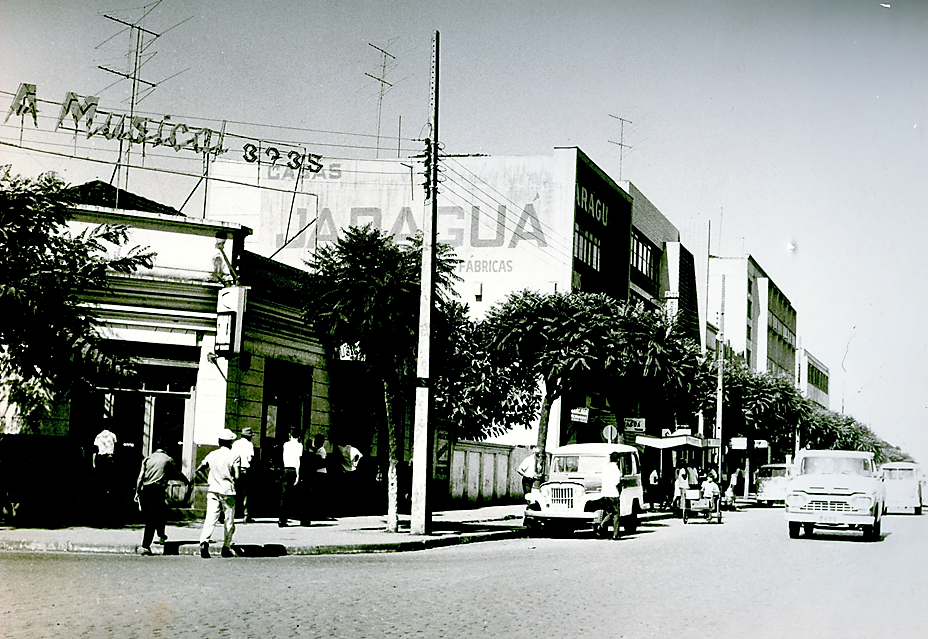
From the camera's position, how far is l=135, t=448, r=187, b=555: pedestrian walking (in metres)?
15.6

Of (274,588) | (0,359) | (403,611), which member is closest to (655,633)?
(403,611)

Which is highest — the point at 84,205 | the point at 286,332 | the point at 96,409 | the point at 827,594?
the point at 84,205

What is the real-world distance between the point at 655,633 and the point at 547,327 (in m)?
23.6

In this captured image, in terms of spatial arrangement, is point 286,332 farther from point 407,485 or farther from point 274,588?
point 274,588

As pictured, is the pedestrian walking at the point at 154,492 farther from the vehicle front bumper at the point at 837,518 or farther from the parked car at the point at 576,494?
the vehicle front bumper at the point at 837,518

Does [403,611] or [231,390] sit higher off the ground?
[231,390]

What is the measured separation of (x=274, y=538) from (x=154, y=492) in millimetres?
3206

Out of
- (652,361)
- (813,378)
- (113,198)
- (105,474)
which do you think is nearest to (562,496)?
(105,474)

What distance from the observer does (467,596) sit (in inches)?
470

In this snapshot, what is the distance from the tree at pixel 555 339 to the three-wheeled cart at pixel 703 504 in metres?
4.59

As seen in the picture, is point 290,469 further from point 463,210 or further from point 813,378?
A: point 813,378

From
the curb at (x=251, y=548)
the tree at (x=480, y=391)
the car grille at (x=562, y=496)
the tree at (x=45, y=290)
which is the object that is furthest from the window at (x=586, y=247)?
the tree at (x=45, y=290)

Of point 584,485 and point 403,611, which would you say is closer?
point 403,611

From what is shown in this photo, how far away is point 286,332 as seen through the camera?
80.9 ft
